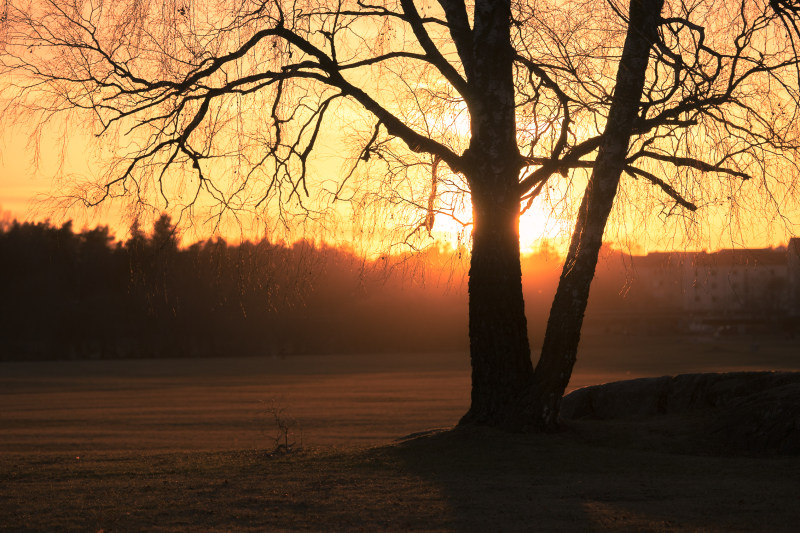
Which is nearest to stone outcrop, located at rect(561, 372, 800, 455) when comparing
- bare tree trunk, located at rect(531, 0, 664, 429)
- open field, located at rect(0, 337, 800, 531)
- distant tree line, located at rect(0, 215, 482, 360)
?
open field, located at rect(0, 337, 800, 531)

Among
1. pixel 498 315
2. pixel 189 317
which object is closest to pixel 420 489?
pixel 498 315

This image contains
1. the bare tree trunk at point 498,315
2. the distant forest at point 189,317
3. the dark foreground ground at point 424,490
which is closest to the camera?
the dark foreground ground at point 424,490

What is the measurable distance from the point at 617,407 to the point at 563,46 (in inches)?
224

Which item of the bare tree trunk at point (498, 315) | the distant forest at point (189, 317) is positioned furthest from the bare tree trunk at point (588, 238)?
the distant forest at point (189, 317)

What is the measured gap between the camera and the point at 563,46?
29.7 ft

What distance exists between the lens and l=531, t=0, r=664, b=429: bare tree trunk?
9.83m

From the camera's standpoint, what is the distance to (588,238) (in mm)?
9930

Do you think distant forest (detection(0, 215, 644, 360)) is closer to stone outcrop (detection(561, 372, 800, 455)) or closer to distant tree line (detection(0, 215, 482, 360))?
distant tree line (detection(0, 215, 482, 360))

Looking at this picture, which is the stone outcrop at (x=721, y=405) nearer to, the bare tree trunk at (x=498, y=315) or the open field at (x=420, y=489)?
the open field at (x=420, y=489)

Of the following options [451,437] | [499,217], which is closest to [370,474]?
[451,437]

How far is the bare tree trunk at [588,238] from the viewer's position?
9.83 meters

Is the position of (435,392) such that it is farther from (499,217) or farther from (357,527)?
(357,527)

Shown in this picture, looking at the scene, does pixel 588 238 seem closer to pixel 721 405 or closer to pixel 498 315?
pixel 498 315

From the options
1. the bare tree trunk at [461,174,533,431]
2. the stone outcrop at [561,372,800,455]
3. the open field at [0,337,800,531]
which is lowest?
the open field at [0,337,800,531]
